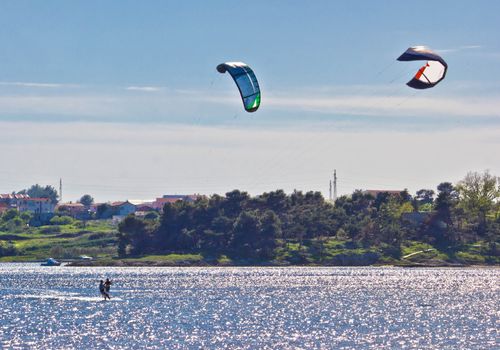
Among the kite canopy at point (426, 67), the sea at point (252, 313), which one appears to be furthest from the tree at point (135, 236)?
the kite canopy at point (426, 67)

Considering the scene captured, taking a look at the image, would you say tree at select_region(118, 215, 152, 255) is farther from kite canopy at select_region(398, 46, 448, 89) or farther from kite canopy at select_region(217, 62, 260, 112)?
kite canopy at select_region(398, 46, 448, 89)

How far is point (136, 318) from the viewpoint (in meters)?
81.1

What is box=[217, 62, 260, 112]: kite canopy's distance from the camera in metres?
72.4

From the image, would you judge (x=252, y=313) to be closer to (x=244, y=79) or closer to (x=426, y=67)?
(x=244, y=79)

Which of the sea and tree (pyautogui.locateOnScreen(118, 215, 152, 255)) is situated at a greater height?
tree (pyautogui.locateOnScreen(118, 215, 152, 255))

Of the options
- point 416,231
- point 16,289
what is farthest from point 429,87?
point 416,231

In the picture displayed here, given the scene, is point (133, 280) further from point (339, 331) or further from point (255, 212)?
point (339, 331)

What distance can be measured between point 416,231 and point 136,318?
389 ft

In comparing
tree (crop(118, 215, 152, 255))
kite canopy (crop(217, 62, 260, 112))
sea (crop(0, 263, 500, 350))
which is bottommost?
sea (crop(0, 263, 500, 350))

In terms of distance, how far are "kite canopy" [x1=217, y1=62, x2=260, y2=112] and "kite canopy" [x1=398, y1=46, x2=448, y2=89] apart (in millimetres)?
9543

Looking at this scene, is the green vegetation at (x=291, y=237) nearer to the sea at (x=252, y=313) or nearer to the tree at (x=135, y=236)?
the tree at (x=135, y=236)

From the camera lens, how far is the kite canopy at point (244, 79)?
7244 centimetres

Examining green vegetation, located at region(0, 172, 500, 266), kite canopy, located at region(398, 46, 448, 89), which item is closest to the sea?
kite canopy, located at region(398, 46, 448, 89)

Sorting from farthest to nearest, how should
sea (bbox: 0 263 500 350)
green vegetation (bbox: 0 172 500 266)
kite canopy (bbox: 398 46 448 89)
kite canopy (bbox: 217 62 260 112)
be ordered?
green vegetation (bbox: 0 172 500 266)
kite canopy (bbox: 217 62 260 112)
kite canopy (bbox: 398 46 448 89)
sea (bbox: 0 263 500 350)
